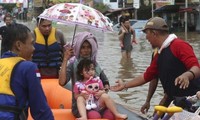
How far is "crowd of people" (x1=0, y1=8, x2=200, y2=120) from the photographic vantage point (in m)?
3.12

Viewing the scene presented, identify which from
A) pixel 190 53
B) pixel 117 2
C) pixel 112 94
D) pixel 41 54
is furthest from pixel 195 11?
pixel 190 53

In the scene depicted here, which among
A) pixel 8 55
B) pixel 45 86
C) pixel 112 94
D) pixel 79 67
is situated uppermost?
pixel 8 55

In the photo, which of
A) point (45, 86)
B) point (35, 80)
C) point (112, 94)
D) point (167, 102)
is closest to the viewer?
point (35, 80)

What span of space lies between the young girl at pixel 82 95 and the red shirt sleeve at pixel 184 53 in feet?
3.03

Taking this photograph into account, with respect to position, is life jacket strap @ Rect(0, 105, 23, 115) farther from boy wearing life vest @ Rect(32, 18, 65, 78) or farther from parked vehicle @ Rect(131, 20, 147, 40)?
parked vehicle @ Rect(131, 20, 147, 40)

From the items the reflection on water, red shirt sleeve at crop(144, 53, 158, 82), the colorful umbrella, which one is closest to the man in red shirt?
red shirt sleeve at crop(144, 53, 158, 82)

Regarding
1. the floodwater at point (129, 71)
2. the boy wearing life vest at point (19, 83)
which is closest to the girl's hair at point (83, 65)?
the floodwater at point (129, 71)

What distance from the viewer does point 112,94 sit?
29.9ft

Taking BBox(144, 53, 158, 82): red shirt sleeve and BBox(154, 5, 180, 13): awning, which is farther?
BBox(154, 5, 180, 13): awning

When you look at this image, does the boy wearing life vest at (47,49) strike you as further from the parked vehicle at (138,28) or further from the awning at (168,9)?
the awning at (168,9)

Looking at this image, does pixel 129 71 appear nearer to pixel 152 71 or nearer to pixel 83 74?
pixel 83 74

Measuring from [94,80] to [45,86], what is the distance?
1657 mm

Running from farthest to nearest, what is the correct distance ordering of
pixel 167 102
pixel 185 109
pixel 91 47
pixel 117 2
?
1. pixel 117 2
2. pixel 91 47
3. pixel 167 102
4. pixel 185 109

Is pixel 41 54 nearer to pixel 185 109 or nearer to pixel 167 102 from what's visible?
pixel 167 102
